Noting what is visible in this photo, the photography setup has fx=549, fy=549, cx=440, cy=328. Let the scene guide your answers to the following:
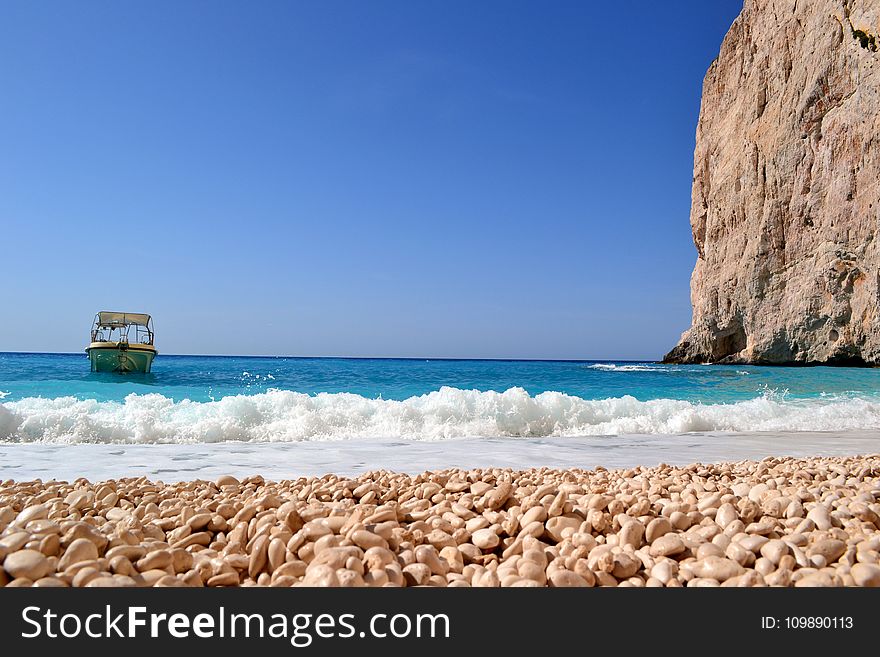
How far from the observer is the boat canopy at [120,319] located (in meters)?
21.5

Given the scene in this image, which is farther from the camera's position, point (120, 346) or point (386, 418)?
point (120, 346)

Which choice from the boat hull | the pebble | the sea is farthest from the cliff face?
the pebble

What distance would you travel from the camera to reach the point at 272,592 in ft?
5.31

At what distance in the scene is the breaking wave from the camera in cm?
729

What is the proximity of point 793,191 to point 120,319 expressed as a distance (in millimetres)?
35160

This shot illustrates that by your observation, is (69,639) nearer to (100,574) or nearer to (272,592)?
(100,574)

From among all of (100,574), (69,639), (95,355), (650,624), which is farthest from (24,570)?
(95,355)

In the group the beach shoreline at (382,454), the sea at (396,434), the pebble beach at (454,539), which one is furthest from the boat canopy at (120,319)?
the pebble beach at (454,539)

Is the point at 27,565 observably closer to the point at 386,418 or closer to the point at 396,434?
the point at 396,434

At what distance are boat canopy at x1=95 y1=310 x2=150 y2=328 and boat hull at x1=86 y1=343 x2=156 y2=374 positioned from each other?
1.19 metres

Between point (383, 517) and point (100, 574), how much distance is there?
102 cm

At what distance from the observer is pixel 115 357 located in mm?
20594

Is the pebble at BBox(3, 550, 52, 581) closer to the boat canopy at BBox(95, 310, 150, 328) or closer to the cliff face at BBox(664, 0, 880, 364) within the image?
the boat canopy at BBox(95, 310, 150, 328)

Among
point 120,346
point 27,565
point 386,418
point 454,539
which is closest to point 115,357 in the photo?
point 120,346
